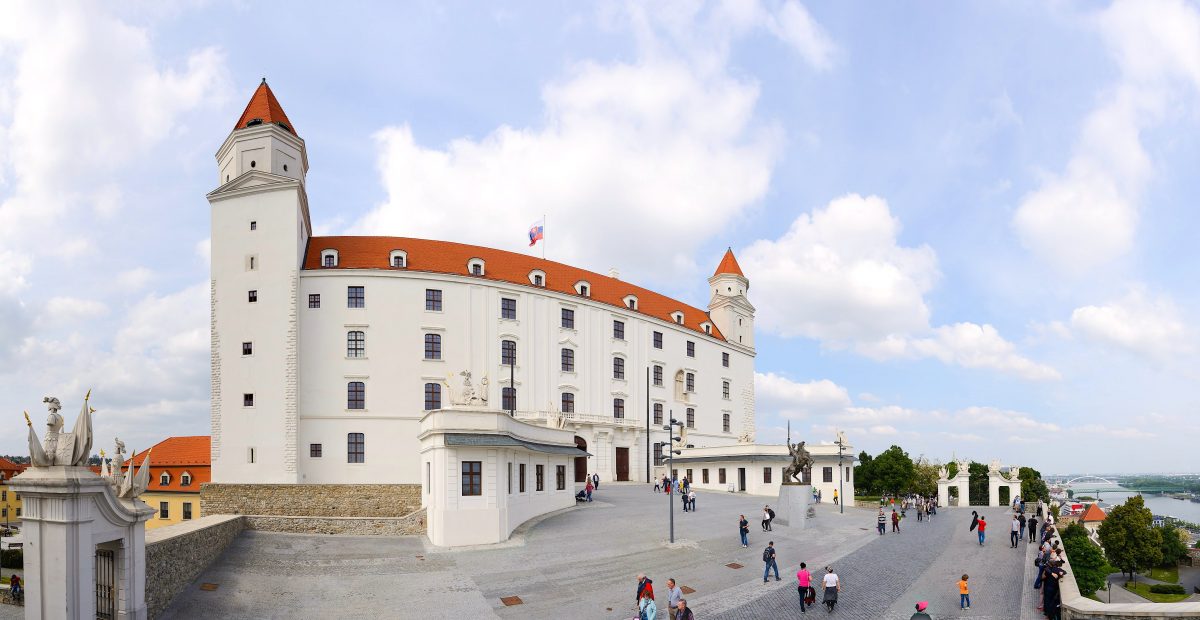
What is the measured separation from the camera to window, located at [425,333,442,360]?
48.2 m

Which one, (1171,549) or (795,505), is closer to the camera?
(795,505)

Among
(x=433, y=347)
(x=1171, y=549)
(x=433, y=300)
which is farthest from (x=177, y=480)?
(x=1171, y=549)

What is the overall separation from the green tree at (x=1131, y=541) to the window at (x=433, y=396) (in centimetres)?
4825

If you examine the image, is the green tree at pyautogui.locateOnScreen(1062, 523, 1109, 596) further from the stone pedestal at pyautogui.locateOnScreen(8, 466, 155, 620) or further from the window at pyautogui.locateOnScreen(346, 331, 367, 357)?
the window at pyautogui.locateOnScreen(346, 331, 367, 357)

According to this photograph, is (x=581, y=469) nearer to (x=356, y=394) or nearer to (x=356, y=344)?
(x=356, y=394)

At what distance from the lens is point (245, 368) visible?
43.0 meters

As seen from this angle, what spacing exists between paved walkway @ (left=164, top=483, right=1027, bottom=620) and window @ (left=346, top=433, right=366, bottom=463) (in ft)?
49.5

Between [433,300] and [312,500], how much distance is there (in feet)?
49.4

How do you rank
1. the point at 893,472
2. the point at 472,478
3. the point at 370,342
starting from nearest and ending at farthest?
1. the point at 472,478
2. the point at 370,342
3. the point at 893,472

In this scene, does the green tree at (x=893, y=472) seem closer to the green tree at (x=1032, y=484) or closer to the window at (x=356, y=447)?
the green tree at (x=1032, y=484)

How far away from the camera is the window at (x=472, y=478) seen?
27672mm

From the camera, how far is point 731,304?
2734 inches

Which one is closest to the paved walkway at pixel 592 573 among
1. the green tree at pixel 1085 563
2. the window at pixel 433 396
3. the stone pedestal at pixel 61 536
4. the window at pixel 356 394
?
the green tree at pixel 1085 563

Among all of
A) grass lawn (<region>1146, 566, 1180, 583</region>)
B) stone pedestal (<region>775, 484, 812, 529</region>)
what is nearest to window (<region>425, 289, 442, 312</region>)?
stone pedestal (<region>775, 484, 812, 529</region>)
